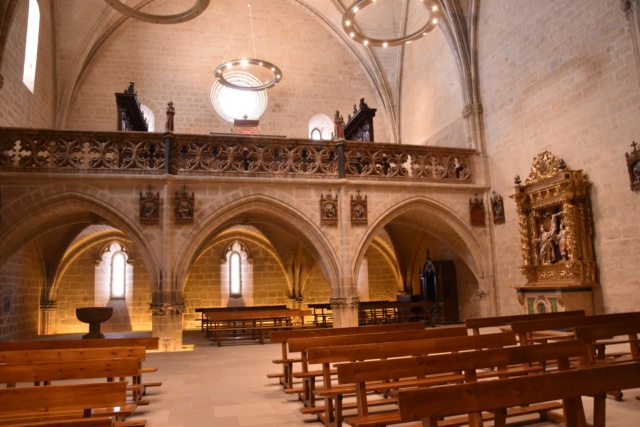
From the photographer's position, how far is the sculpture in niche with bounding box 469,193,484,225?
13117mm

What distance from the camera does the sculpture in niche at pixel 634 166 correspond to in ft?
29.1

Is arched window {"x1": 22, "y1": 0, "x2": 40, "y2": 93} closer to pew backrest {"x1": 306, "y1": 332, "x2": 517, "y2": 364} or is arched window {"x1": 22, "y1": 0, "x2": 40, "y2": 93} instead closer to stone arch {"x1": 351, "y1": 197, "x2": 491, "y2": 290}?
stone arch {"x1": 351, "y1": 197, "x2": 491, "y2": 290}

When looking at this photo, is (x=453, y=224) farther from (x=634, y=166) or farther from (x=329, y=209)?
(x=634, y=166)

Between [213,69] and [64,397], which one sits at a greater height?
[213,69]

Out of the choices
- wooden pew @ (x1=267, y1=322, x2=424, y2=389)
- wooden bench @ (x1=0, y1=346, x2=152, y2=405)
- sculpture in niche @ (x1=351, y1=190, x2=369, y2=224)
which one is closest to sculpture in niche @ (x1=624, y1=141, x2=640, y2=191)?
wooden pew @ (x1=267, y1=322, x2=424, y2=389)

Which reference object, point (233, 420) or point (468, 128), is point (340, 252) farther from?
point (233, 420)

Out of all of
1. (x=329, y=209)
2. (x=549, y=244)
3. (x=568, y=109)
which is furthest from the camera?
(x=329, y=209)

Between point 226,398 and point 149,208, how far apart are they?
631 cm

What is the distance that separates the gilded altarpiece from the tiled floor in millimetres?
4923

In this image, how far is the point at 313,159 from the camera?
41.0ft

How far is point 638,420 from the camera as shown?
14.1ft

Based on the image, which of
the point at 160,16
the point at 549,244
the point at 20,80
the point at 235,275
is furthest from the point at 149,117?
the point at 549,244

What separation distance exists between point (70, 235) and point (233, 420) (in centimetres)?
1265

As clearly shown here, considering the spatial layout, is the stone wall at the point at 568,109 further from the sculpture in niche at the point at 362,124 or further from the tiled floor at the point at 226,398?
the tiled floor at the point at 226,398
